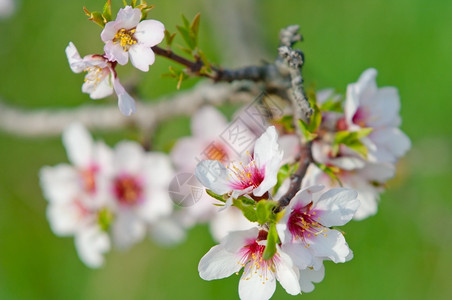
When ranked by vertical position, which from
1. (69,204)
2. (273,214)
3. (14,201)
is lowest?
(14,201)

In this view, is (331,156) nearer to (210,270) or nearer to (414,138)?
(210,270)

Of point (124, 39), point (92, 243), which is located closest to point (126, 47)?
point (124, 39)

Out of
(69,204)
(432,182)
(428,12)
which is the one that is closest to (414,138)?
(432,182)

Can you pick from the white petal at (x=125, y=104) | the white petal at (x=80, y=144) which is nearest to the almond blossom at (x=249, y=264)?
the white petal at (x=125, y=104)

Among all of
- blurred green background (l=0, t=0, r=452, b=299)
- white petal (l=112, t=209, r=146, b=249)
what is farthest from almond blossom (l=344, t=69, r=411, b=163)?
blurred green background (l=0, t=0, r=452, b=299)

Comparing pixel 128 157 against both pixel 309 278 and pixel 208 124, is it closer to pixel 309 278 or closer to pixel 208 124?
pixel 208 124

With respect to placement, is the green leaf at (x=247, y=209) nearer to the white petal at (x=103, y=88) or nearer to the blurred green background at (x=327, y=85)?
the white petal at (x=103, y=88)

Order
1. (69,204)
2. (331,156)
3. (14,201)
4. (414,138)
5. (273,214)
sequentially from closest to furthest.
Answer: (273,214), (331,156), (69,204), (414,138), (14,201)

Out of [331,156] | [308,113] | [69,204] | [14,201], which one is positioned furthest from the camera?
[14,201]
